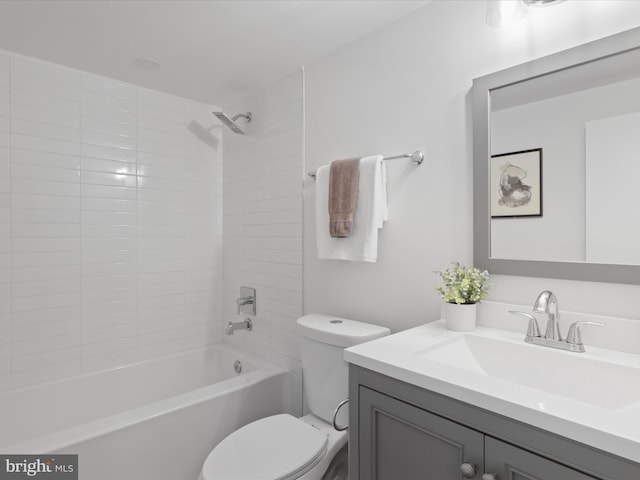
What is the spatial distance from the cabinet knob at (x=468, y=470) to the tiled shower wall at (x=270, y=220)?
140cm

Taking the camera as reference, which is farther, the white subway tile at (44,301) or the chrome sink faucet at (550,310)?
the white subway tile at (44,301)

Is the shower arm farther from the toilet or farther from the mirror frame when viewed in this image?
the mirror frame

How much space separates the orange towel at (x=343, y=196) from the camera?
1.69 metres

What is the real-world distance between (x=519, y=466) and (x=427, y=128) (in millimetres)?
1217

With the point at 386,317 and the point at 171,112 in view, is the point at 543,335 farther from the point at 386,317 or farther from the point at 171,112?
the point at 171,112

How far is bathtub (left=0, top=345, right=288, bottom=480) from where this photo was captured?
1541mm

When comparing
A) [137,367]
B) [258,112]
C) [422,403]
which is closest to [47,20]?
[258,112]

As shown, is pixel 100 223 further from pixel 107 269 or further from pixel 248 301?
pixel 248 301

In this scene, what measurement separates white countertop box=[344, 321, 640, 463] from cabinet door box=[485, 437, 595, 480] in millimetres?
73

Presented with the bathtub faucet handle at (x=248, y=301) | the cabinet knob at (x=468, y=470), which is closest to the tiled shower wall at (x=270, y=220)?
the bathtub faucet handle at (x=248, y=301)

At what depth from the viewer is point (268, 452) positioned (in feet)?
4.73

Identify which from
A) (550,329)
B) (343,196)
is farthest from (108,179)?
(550,329)

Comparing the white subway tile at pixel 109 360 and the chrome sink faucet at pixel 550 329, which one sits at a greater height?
the chrome sink faucet at pixel 550 329

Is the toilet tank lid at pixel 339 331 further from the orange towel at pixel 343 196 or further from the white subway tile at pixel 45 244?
the white subway tile at pixel 45 244
